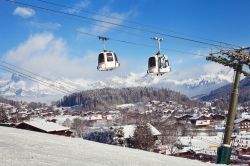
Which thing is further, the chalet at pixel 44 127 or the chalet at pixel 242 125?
the chalet at pixel 242 125

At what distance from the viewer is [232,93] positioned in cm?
2112

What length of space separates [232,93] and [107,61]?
7354 millimetres

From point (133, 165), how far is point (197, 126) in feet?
527

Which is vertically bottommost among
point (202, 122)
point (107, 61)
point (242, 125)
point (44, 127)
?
point (44, 127)

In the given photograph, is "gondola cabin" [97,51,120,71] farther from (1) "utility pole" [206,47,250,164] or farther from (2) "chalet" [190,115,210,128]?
(2) "chalet" [190,115,210,128]

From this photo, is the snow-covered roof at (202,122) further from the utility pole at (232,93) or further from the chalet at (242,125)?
the utility pole at (232,93)

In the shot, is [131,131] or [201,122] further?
[201,122]

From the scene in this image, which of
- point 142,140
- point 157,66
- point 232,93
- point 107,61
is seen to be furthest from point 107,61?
point 142,140

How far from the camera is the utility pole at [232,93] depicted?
2072 cm

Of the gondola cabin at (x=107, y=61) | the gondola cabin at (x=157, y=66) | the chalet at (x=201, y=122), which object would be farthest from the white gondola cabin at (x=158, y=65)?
the chalet at (x=201, y=122)

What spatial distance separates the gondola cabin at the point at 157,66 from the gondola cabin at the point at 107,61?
204 cm

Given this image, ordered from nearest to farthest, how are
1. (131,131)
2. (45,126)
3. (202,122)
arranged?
1. (45,126)
2. (131,131)
3. (202,122)

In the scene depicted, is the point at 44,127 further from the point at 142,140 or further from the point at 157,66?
the point at 157,66

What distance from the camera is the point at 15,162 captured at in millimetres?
10477
